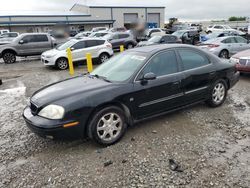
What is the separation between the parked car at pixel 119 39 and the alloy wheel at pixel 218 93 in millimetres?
12785

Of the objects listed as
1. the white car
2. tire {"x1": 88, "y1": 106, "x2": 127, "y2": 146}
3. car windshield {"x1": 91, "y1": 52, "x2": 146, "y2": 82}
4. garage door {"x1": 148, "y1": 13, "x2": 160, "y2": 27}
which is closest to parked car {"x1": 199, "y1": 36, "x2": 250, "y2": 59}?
the white car

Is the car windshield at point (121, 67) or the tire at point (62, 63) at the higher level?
the car windshield at point (121, 67)

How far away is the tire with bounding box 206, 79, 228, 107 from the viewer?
4906mm

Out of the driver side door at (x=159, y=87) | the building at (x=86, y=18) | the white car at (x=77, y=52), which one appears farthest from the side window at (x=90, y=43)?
the building at (x=86, y=18)

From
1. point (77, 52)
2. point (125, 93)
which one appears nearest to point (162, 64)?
point (125, 93)

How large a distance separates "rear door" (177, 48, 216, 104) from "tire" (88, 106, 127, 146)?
1483 millimetres

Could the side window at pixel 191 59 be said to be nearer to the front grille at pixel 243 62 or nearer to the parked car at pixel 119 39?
the front grille at pixel 243 62

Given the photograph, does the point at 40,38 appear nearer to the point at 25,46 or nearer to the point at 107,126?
the point at 25,46

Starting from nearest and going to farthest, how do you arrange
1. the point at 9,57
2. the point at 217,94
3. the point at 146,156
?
the point at 146,156
the point at 217,94
the point at 9,57

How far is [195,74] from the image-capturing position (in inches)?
174

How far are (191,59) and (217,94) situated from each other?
1171 millimetres

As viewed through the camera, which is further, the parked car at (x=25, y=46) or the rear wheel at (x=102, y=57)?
the parked car at (x=25, y=46)

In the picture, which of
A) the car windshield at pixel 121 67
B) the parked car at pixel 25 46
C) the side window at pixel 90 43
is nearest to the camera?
the car windshield at pixel 121 67

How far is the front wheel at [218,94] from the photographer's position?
4918 millimetres
